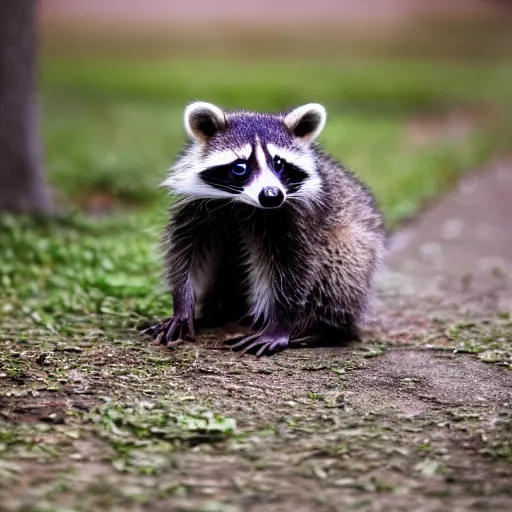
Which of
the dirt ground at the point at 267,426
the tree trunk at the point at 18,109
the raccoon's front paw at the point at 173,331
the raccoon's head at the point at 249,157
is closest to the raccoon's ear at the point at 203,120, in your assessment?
the raccoon's head at the point at 249,157

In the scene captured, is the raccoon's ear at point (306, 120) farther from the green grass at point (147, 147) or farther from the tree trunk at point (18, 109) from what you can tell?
the tree trunk at point (18, 109)

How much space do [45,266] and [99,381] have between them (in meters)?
2.06

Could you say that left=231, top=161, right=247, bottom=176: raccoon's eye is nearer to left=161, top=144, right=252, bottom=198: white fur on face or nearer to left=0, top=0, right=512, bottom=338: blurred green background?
left=161, top=144, right=252, bottom=198: white fur on face

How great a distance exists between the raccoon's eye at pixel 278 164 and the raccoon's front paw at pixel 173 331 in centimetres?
80

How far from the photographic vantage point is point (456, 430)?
10.5 feet

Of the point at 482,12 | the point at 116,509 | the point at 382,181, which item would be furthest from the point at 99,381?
the point at 482,12

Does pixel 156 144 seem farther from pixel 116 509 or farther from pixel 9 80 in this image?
pixel 116 509

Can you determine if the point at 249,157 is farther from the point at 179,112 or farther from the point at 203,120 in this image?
the point at 179,112

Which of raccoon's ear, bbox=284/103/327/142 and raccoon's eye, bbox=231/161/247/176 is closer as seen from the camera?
raccoon's eye, bbox=231/161/247/176

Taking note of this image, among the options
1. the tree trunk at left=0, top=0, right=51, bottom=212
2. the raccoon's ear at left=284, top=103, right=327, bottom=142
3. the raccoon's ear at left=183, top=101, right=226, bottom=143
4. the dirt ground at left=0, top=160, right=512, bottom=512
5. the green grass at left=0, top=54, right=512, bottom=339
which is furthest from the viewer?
the tree trunk at left=0, top=0, right=51, bottom=212

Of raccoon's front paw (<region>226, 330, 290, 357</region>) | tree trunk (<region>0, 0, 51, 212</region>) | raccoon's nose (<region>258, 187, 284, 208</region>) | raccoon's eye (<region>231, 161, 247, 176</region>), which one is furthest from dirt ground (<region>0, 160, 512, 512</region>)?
tree trunk (<region>0, 0, 51, 212</region>)

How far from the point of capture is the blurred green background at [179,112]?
5.21 meters

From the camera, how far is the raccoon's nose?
369cm

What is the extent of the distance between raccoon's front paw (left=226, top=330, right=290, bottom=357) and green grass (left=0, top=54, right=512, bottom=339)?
25.5 inches
